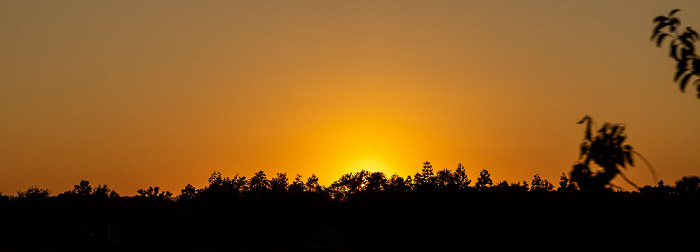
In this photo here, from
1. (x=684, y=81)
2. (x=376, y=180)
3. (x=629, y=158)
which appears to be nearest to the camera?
(x=684, y=81)

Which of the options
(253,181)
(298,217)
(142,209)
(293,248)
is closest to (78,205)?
(142,209)

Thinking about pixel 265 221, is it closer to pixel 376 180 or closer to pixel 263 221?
pixel 263 221

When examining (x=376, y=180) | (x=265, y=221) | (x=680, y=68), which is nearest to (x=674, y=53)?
(x=680, y=68)

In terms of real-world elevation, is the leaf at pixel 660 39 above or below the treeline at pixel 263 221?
below

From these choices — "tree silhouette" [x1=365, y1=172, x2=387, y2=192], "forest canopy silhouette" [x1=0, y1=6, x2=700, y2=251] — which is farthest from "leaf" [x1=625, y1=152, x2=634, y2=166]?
"tree silhouette" [x1=365, y1=172, x2=387, y2=192]

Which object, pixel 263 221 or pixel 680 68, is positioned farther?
pixel 263 221

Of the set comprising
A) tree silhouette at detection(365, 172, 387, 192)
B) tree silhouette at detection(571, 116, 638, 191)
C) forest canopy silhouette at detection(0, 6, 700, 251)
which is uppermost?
tree silhouette at detection(365, 172, 387, 192)

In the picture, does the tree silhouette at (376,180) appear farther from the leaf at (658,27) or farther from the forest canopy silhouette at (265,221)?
the leaf at (658,27)

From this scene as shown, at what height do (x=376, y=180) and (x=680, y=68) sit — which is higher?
(x=376, y=180)

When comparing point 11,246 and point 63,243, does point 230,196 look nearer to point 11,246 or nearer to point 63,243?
point 63,243

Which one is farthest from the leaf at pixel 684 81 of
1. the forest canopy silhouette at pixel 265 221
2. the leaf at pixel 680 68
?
the forest canopy silhouette at pixel 265 221

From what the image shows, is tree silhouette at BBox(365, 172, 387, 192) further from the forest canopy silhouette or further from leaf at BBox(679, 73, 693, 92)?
leaf at BBox(679, 73, 693, 92)

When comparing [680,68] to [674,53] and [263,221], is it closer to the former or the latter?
[674,53]

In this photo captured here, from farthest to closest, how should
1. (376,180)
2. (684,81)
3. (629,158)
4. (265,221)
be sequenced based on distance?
(376,180) → (265,221) → (629,158) → (684,81)
